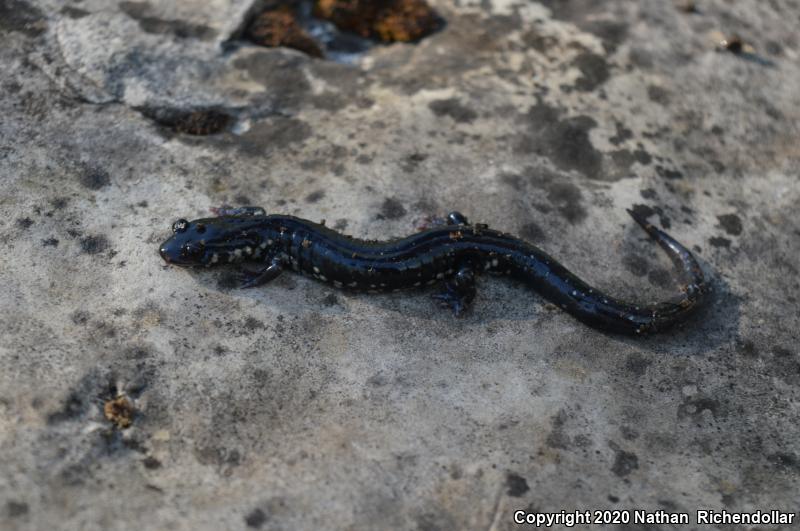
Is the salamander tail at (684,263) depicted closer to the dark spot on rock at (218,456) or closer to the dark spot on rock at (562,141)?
the dark spot on rock at (562,141)

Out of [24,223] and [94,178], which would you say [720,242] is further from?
[24,223]

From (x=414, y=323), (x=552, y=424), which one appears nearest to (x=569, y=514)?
(x=552, y=424)

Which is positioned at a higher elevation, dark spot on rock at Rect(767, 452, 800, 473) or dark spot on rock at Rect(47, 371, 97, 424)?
dark spot on rock at Rect(47, 371, 97, 424)

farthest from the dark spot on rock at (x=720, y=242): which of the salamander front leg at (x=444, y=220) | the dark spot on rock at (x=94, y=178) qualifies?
the dark spot on rock at (x=94, y=178)

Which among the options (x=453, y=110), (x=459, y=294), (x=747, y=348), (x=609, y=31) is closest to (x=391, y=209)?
(x=459, y=294)

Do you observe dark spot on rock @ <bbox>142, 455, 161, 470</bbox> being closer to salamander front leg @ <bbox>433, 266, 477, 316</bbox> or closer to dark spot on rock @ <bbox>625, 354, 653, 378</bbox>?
salamander front leg @ <bbox>433, 266, 477, 316</bbox>

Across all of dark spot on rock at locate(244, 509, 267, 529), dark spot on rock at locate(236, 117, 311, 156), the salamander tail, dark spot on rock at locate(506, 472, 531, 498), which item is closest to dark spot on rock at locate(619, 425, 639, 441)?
dark spot on rock at locate(506, 472, 531, 498)
